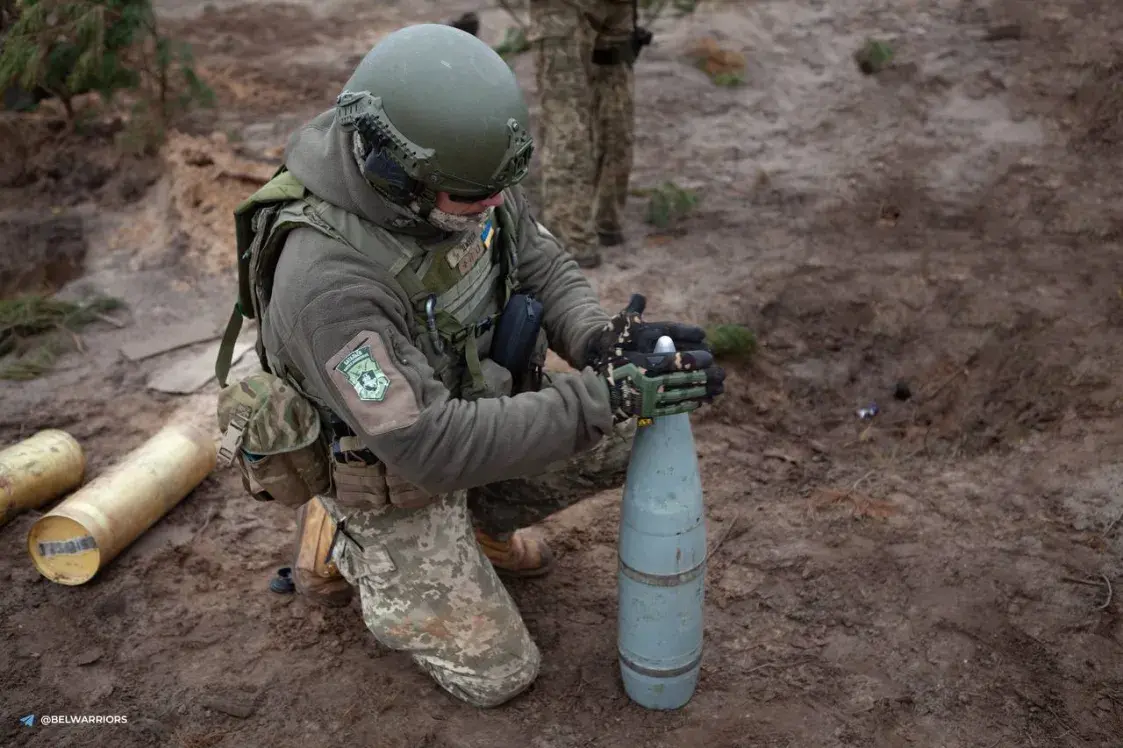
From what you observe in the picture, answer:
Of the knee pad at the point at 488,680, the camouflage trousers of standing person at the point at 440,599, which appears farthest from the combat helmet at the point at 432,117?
the knee pad at the point at 488,680

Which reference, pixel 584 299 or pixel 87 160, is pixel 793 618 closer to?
pixel 584 299

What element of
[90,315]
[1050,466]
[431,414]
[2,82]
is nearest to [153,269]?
[90,315]

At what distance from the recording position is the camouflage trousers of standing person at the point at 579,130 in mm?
5672

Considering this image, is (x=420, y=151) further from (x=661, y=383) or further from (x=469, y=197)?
(x=661, y=383)

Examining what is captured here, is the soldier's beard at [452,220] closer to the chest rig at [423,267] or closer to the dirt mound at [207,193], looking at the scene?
the chest rig at [423,267]

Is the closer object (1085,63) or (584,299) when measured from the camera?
(584,299)

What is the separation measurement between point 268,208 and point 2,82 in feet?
15.8

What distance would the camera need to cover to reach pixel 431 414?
2.57m

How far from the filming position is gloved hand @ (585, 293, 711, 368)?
2.81m

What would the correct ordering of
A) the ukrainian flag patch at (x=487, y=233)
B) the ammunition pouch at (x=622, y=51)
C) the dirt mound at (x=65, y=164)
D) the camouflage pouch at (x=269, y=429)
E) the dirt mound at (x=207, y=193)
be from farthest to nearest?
the dirt mound at (x=65, y=164), the dirt mound at (x=207, y=193), the ammunition pouch at (x=622, y=51), the ukrainian flag patch at (x=487, y=233), the camouflage pouch at (x=269, y=429)

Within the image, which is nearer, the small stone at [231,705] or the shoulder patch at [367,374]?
the shoulder patch at [367,374]

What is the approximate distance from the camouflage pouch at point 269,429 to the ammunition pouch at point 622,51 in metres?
3.91

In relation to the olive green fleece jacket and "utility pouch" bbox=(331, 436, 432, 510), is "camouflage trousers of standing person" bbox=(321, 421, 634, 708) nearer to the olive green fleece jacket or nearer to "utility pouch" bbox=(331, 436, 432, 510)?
"utility pouch" bbox=(331, 436, 432, 510)

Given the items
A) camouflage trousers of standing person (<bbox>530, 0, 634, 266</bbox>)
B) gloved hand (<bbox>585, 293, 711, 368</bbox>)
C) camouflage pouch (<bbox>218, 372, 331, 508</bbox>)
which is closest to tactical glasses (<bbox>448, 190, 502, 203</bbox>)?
gloved hand (<bbox>585, 293, 711, 368</bbox>)
